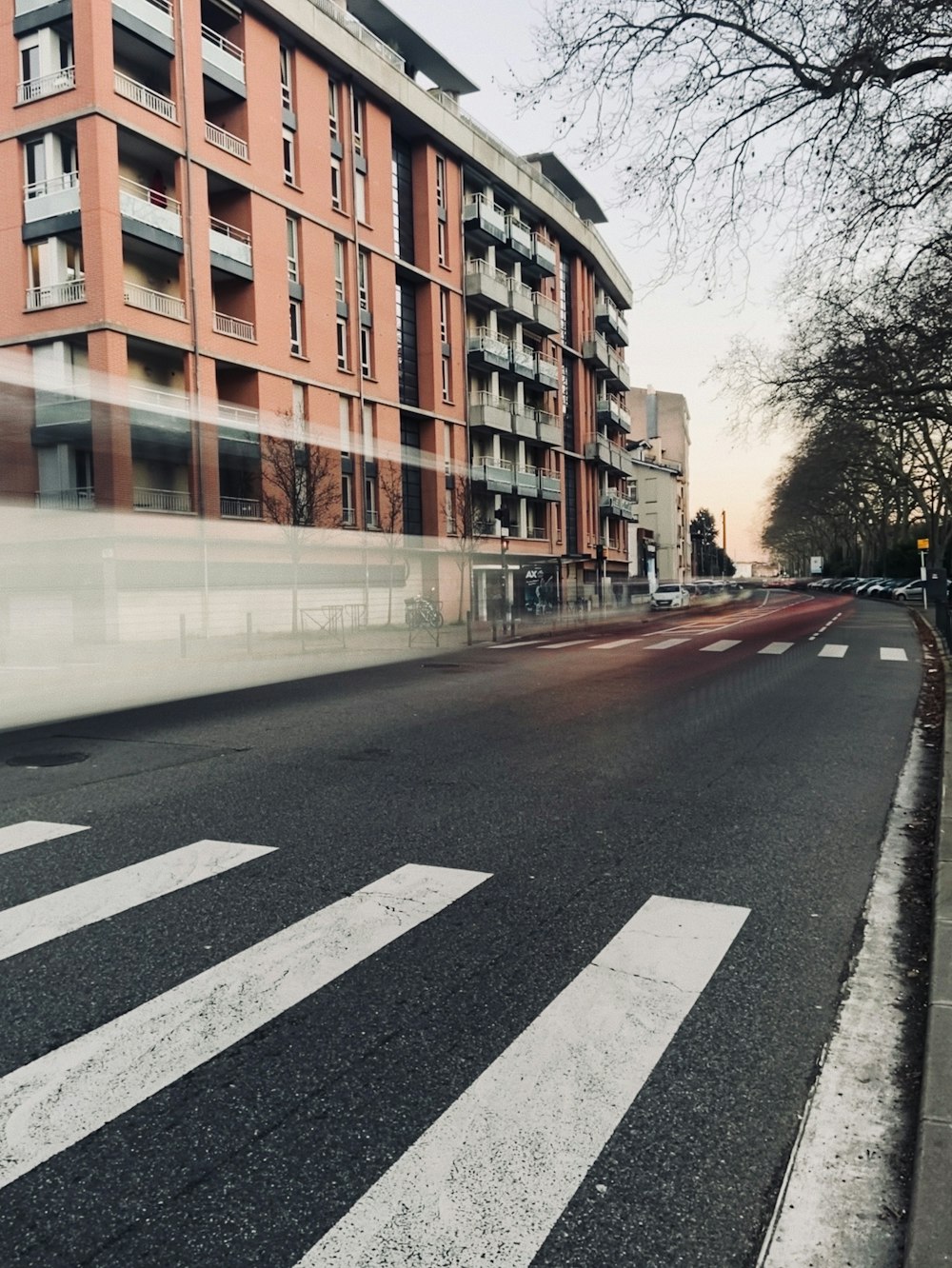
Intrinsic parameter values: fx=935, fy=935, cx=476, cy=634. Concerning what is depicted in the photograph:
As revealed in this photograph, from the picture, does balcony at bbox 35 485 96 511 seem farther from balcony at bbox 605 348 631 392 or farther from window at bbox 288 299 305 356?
balcony at bbox 605 348 631 392

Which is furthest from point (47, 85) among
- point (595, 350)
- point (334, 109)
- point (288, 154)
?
point (595, 350)

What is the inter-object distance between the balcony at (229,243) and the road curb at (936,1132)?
101 feet

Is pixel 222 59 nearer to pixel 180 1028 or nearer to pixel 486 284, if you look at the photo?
pixel 486 284

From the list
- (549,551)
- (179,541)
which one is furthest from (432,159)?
(179,541)

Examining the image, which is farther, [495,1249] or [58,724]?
[58,724]

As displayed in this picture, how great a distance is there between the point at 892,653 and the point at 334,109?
30112 millimetres

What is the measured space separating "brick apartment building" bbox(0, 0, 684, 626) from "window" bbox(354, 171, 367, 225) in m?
0.13

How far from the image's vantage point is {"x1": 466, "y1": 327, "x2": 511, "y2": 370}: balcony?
45.5 metres

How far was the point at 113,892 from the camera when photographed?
455 centimetres

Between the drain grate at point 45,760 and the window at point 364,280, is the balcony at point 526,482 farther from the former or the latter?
the drain grate at point 45,760

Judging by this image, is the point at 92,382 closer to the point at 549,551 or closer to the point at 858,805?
the point at 858,805

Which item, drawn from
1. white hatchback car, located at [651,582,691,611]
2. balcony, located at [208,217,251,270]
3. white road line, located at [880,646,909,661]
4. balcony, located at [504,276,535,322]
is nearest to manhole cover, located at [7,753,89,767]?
white road line, located at [880,646,909,661]

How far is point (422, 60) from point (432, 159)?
17.5 ft

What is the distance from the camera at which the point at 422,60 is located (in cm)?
4341
